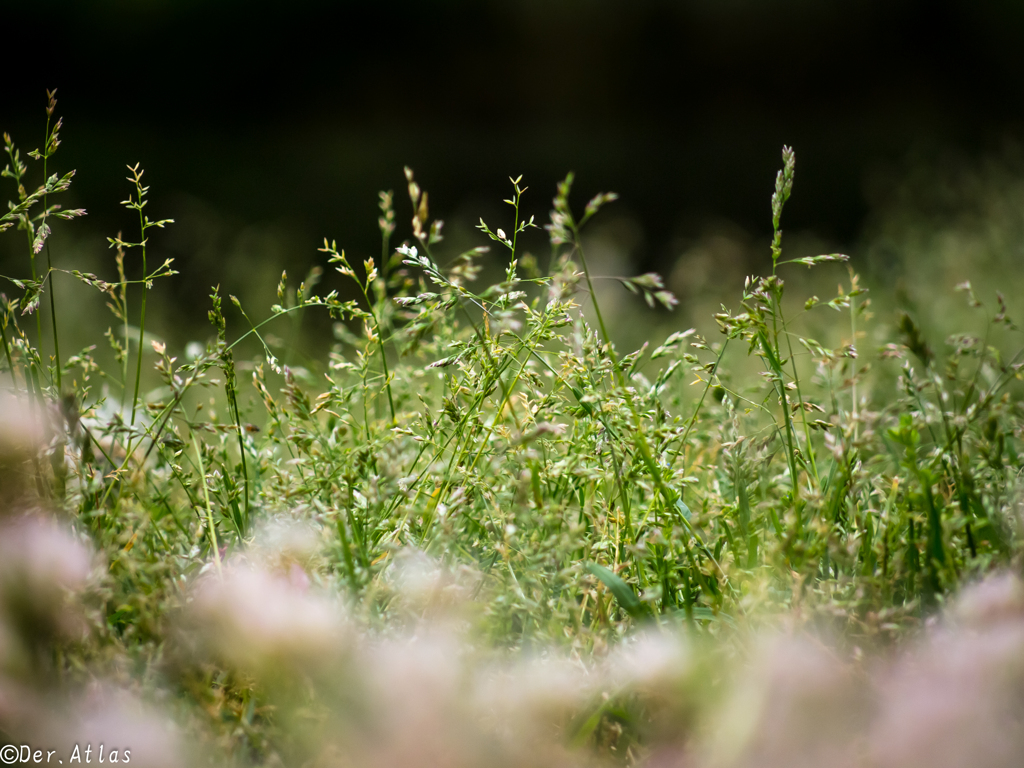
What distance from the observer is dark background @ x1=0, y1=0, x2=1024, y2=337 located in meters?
4.16

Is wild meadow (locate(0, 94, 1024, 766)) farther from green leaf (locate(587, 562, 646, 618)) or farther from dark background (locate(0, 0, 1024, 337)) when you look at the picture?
dark background (locate(0, 0, 1024, 337))

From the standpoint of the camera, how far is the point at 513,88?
15.5ft

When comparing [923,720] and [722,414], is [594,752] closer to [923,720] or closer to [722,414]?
[923,720]

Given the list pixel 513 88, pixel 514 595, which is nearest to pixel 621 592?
pixel 514 595

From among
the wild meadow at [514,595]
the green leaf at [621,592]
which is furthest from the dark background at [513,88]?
the green leaf at [621,592]

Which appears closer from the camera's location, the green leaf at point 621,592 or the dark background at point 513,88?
the green leaf at point 621,592

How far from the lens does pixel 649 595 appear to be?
20.9 inches

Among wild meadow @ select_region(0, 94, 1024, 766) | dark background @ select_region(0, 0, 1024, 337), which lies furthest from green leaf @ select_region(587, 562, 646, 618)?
dark background @ select_region(0, 0, 1024, 337)

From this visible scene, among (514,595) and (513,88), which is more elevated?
(513,88)

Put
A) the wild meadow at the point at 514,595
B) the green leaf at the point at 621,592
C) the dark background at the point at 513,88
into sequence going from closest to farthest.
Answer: the wild meadow at the point at 514,595 < the green leaf at the point at 621,592 < the dark background at the point at 513,88

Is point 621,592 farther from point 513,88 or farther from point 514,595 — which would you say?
point 513,88

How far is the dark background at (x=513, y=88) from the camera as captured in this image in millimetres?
4164

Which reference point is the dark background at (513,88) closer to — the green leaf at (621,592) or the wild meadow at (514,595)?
the wild meadow at (514,595)

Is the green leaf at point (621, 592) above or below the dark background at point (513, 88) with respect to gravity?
below
